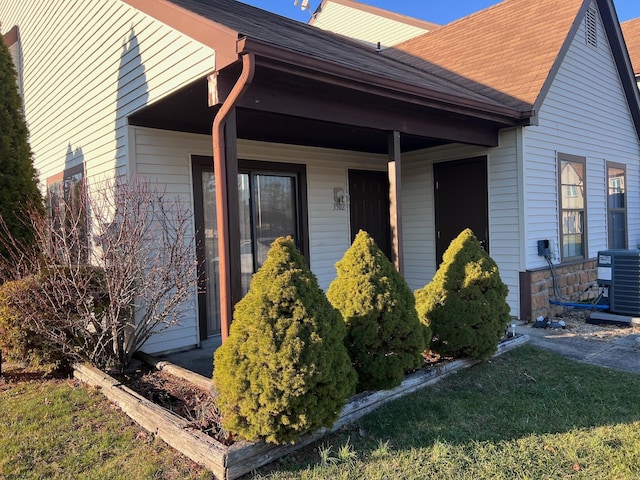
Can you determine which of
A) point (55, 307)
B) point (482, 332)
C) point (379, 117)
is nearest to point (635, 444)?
point (482, 332)

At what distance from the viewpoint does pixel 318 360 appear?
2715 millimetres

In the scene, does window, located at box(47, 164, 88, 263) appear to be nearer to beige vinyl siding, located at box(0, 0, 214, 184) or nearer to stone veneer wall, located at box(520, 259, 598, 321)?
beige vinyl siding, located at box(0, 0, 214, 184)

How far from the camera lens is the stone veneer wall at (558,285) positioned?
6.23 metres

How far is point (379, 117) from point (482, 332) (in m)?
2.42

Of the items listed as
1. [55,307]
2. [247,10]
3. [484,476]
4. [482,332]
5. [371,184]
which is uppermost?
[247,10]

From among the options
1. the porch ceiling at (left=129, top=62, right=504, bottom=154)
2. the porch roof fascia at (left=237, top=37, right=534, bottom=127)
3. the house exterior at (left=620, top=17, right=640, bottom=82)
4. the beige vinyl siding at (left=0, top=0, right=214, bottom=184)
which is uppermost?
the house exterior at (left=620, top=17, right=640, bottom=82)

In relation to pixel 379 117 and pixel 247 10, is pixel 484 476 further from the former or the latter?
pixel 247 10

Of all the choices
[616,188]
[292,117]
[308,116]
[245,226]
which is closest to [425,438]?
[308,116]

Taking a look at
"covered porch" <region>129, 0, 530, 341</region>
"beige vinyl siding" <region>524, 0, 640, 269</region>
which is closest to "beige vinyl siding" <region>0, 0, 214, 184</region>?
"covered porch" <region>129, 0, 530, 341</region>

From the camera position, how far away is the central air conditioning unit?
231 inches

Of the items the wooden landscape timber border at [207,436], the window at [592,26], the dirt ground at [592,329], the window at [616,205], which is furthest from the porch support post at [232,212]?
the window at [616,205]

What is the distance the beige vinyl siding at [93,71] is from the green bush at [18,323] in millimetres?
1665

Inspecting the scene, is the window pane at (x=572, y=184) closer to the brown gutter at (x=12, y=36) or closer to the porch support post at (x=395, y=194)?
the porch support post at (x=395, y=194)

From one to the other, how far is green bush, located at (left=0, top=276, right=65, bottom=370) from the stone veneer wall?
571 cm
